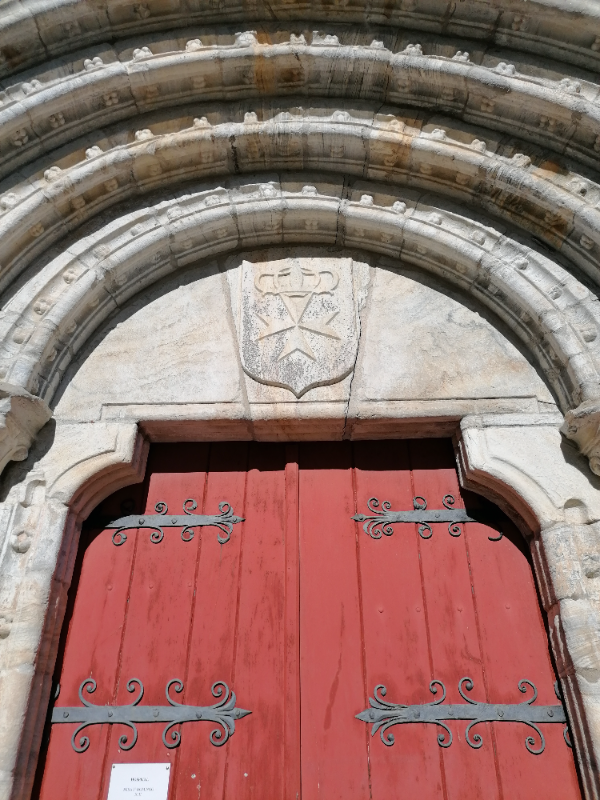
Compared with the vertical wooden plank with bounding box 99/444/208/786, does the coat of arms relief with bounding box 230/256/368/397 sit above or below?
above

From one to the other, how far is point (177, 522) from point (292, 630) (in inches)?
27.9

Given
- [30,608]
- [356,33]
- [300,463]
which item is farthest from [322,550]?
[356,33]

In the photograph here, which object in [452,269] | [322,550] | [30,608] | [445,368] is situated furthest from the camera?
[452,269]

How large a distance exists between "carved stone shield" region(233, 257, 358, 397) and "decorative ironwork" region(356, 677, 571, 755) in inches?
53.6

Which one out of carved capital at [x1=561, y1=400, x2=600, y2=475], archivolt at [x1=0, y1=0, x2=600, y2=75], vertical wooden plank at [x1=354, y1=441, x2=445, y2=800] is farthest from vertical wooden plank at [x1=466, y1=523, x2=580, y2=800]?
archivolt at [x1=0, y1=0, x2=600, y2=75]

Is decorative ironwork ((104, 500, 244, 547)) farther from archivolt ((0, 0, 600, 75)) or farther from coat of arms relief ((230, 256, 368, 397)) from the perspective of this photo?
archivolt ((0, 0, 600, 75))

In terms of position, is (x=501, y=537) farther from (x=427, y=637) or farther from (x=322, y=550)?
(x=322, y=550)

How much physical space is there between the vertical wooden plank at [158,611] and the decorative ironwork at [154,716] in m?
0.02

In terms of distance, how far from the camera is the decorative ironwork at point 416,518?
8.82ft

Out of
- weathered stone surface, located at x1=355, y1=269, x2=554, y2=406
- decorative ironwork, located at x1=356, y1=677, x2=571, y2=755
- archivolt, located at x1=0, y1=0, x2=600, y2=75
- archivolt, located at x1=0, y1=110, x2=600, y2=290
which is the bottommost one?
decorative ironwork, located at x1=356, y1=677, x2=571, y2=755

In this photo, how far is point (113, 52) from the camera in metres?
3.08

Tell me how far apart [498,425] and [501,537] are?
0.49 meters

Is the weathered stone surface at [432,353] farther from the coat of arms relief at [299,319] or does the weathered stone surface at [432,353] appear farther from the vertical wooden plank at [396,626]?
the vertical wooden plank at [396,626]

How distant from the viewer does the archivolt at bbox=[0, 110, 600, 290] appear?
9.30 feet
